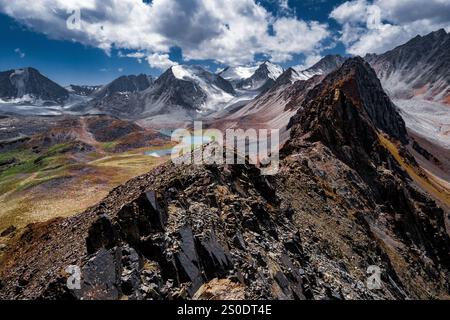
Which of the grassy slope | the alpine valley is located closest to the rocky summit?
the alpine valley

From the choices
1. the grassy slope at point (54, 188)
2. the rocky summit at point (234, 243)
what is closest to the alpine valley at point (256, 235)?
the rocky summit at point (234, 243)

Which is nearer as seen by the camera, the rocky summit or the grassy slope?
the rocky summit

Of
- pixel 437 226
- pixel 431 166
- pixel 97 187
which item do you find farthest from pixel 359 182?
pixel 431 166

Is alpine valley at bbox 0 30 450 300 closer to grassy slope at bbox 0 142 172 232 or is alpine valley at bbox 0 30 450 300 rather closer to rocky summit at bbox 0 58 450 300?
rocky summit at bbox 0 58 450 300

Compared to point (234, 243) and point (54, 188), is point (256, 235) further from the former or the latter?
point (54, 188)

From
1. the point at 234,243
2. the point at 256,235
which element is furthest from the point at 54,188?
the point at 234,243

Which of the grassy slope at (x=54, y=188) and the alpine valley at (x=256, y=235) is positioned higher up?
the alpine valley at (x=256, y=235)

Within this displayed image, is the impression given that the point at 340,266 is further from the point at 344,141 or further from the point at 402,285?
the point at 344,141

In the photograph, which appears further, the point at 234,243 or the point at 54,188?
the point at 54,188

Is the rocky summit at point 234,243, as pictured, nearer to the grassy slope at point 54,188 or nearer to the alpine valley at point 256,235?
the alpine valley at point 256,235

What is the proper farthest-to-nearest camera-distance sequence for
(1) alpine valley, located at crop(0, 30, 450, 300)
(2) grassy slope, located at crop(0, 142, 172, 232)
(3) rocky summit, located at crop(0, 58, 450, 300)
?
(2) grassy slope, located at crop(0, 142, 172, 232) → (1) alpine valley, located at crop(0, 30, 450, 300) → (3) rocky summit, located at crop(0, 58, 450, 300)
